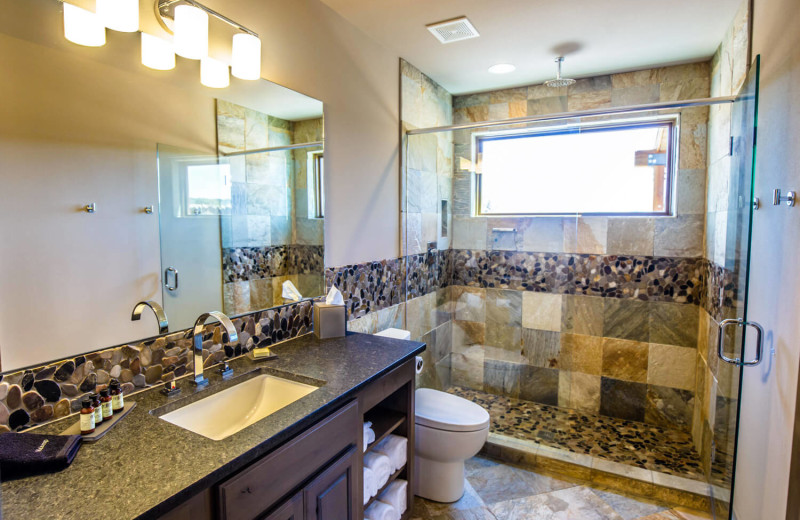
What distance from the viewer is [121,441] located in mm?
1130

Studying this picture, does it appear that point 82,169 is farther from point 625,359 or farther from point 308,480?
point 625,359

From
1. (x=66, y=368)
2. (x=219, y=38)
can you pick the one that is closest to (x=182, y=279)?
(x=66, y=368)

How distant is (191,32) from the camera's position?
1.51 meters

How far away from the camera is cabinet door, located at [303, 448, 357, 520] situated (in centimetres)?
135

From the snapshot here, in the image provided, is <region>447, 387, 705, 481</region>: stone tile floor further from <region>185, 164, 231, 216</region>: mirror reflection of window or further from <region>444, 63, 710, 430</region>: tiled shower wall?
<region>185, 164, 231, 216</region>: mirror reflection of window

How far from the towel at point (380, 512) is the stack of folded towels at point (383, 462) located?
0.18ft

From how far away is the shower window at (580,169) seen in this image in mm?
3041

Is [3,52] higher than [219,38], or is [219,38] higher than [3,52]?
[219,38]

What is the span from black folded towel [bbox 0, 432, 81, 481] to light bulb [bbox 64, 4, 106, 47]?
3.59ft

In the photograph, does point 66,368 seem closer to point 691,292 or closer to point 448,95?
point 448,95

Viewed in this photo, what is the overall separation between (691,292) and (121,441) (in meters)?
3.39

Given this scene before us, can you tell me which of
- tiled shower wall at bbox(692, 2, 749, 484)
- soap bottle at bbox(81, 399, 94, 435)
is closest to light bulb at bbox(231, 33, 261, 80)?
soap bottle at bbox(81, 399, 94, 435)

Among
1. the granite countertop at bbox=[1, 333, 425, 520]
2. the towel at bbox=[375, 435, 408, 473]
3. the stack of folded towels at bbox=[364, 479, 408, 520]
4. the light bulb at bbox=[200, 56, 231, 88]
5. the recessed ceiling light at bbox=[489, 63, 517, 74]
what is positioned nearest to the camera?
the granite countertop at bbox=[1, 333, 425, 520]

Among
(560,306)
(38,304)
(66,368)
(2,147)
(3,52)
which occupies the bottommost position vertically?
(560,306)
